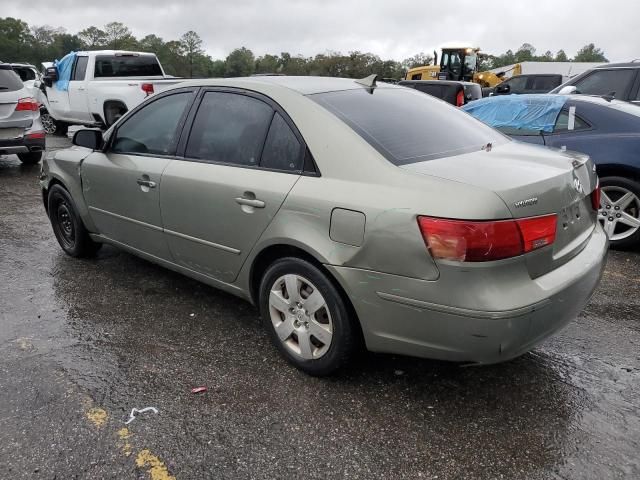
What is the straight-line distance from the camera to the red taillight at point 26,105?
861 centimetres

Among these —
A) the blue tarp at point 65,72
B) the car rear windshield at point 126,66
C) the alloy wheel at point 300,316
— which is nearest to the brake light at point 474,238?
the alloy wheel at point 300,316

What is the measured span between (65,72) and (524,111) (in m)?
10.8

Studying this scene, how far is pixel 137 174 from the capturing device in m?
3.75

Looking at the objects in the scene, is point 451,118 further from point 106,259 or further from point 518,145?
point 106,259

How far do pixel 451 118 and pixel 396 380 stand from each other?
168cm

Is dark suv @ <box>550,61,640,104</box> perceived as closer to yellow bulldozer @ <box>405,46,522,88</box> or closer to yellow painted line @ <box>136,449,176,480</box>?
yellow painted line @ <box>136,449,176,480</box>

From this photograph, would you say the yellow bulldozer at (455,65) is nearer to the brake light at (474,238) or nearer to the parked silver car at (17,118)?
the parked silver car at (17,118)

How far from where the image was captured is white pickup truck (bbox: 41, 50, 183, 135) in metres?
A: 10.8

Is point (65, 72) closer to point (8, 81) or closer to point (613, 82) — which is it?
point (8, 81)

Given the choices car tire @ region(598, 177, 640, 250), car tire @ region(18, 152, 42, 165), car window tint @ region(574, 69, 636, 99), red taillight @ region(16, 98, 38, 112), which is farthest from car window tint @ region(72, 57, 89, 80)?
car tire @ region(598, 177, 640, 250)

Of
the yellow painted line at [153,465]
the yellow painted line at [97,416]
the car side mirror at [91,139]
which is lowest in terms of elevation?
the yellow painted line at [97,416]

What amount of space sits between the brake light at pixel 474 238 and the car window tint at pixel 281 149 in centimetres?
88

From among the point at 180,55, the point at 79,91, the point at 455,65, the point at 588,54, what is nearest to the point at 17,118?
the point at 79,91

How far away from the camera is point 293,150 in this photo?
2902 millimetres
